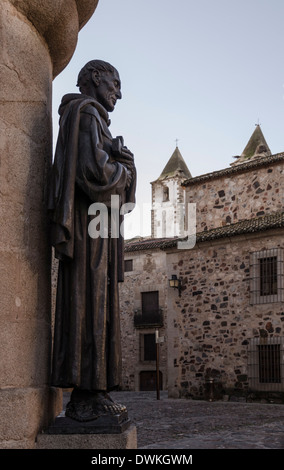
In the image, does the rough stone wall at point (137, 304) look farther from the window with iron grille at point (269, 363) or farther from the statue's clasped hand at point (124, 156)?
the statue's clasped hand at point (124, 156)

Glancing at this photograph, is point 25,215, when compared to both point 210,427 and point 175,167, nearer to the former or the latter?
point 210,427

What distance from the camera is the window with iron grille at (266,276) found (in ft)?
56.9

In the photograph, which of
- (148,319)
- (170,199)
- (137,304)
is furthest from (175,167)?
(148,319)

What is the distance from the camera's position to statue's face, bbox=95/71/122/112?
302 centimetres

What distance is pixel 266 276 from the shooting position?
17781 millimetres

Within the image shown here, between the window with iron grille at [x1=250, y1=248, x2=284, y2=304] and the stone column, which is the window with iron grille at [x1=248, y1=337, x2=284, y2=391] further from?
the stone column

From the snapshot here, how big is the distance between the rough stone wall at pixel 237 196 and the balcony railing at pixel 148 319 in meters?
8.38

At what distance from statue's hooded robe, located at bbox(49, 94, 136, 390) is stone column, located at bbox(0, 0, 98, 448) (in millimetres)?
99

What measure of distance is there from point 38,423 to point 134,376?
28.1 m

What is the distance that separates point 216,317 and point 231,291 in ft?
3.06

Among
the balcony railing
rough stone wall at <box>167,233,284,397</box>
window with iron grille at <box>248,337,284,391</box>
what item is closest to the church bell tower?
the balcony railing

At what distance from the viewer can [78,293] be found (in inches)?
101

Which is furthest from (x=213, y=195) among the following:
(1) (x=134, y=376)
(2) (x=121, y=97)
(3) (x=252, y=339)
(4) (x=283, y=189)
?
(2) (x=121, y=97)
